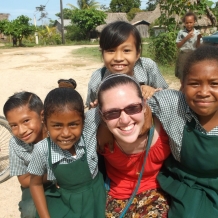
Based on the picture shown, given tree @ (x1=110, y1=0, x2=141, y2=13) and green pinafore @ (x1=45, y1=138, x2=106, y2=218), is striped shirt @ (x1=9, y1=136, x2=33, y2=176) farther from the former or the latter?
tree @ (x1=110, y1=0, x2=141, y2=13)

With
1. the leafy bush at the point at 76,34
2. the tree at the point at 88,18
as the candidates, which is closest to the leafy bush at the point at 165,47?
the tree at the point at 88,18

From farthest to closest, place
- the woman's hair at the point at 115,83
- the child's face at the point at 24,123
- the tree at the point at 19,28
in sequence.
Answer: the tree at the point at 19,28 < the child's face at the point at 24,123 < the woman's hair at the point at 115,83

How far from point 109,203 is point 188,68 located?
3.20ft

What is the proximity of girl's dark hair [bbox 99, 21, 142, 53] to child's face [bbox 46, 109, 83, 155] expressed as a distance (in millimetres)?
775

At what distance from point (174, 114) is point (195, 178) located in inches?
15.1

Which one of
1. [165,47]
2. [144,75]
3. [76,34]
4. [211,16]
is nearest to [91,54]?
[211,16]

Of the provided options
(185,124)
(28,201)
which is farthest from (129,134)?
(28,201)

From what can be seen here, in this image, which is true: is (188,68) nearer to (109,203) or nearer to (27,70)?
(109,203)

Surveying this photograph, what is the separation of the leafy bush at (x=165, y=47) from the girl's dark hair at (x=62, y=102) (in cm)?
796

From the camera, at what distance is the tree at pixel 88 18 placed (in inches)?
1428

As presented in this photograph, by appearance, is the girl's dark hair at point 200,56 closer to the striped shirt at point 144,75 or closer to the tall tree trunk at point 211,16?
the striped shirt at point 144,75

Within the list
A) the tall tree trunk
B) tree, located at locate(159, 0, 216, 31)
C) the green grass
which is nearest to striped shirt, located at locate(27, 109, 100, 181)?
tree, located at locate(159, 0, 216, 31)

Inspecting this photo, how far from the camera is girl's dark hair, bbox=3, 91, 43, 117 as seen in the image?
7.18ft

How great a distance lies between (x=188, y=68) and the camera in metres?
1.69
